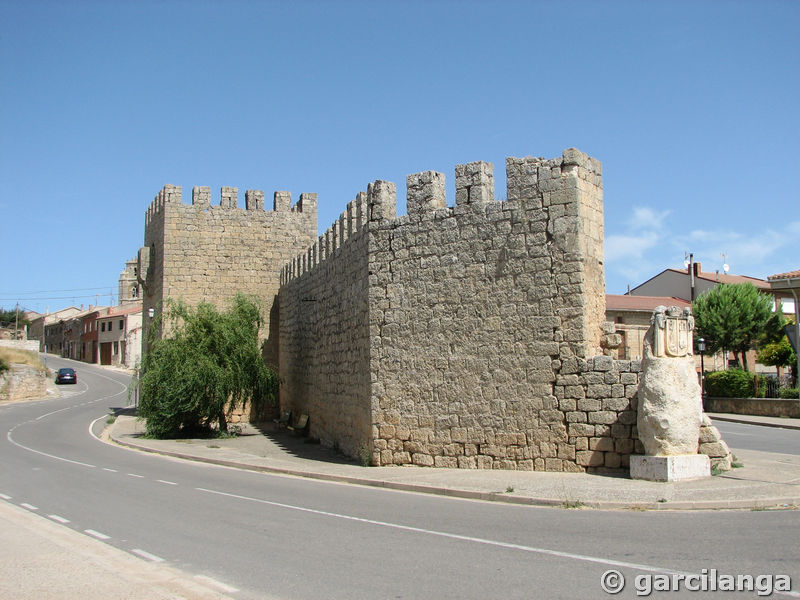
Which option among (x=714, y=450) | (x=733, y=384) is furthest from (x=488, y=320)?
(x=733, y=384)

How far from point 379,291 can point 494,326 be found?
264 centimetres

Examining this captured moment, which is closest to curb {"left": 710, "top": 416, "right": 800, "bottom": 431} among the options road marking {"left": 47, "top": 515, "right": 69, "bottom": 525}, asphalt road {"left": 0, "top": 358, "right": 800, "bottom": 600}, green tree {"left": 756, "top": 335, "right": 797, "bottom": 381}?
green tree {"left": 756, "top": 335, "right": 797, "bottom": 381}

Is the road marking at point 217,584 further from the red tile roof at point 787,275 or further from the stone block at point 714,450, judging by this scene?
the red tile roof at point 787,275

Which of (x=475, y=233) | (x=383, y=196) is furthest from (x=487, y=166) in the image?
(x=383, y=196)

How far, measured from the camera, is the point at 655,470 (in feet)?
34.0

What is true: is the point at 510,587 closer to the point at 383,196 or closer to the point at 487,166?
the point at 487,166

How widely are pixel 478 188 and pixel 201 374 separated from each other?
37.7 ft

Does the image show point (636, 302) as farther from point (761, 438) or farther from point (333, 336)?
point (333, 336)

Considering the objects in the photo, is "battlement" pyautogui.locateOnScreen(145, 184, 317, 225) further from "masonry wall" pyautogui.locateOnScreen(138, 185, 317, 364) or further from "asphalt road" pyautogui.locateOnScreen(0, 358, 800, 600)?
"asphalt road" pyautogui.locateOnScreen(0, 358, 800, 600)

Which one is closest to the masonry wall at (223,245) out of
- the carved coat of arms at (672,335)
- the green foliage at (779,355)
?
the carved coat of arms at (672,335)

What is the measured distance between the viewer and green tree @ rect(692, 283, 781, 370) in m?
37.8

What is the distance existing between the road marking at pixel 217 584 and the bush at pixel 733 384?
99.1 ft

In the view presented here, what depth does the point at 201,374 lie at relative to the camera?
2056cm

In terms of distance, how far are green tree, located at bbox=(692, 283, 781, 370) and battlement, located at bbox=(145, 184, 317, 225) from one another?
77.5 ft
